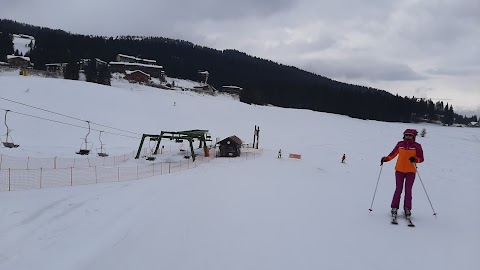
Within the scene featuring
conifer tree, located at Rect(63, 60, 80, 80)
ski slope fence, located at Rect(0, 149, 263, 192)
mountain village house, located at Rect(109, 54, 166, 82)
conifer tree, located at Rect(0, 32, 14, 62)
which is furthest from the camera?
mountain village house, located at Rect(109, 54, 166, 82)

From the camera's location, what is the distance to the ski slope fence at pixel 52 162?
2369cm

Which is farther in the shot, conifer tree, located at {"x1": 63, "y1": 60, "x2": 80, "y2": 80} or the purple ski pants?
conifer tree, located at {"x1": 63, "y1": 60, "x2": 80, "y2": 80}

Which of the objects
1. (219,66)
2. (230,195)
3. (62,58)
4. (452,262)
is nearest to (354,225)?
(452,262)

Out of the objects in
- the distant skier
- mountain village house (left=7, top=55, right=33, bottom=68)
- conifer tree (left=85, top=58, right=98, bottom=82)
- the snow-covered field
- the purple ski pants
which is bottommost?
the snow-covered field

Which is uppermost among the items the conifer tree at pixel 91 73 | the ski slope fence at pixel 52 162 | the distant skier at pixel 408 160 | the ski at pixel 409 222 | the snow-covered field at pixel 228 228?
the conifer tree at pixel 91 73

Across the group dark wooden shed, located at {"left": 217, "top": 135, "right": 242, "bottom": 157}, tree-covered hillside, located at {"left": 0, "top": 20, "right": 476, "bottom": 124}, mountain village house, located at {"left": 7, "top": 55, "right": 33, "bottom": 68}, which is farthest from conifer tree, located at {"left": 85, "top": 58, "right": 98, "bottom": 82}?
dark wooden shed, located at {"left": 217, "top": 135, "right": 242, "bottom": 157}

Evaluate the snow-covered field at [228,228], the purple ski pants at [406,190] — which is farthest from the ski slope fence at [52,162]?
the purple ski pants at [406,190]

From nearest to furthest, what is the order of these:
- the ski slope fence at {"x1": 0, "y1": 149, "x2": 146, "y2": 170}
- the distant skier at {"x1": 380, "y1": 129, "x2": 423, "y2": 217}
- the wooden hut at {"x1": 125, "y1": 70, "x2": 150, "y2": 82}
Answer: the distant skier at {"x1": 380, "y1": 129, "x2": 423, "y2": 217} → the ski slope fence at {"x1": 0, "y1": 149, "x2": 146, "y2": 170} → the wooden hut at {"x1": 125, "y1": 70, "x2": 150, "y2": 82}

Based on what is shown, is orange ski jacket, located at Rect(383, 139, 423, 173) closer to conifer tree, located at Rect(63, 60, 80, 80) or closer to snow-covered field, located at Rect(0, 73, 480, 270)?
snow-covered field, located at Rect(0, 73, 480, 270)

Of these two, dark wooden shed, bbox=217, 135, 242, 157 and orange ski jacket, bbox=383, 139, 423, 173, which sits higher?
orange ski jacket, bbox=383, 139, 423, 173

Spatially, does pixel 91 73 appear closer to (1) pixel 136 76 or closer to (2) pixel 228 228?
(1) pixel 136 76

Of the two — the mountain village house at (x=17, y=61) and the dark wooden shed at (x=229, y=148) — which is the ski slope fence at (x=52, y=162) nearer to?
→ the dark wooden shed at (x=229, y=148)

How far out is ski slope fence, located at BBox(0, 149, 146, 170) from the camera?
23686 mm

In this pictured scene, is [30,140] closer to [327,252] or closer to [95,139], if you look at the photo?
[95,139]
